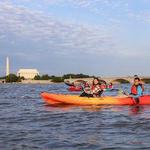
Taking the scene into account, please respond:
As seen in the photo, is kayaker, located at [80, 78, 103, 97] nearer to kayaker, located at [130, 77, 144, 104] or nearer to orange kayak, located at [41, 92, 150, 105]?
orange kayak, located at [41, 92, 150, 105]

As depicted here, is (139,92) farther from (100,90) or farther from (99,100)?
(99,100)

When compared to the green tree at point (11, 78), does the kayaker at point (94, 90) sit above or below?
below

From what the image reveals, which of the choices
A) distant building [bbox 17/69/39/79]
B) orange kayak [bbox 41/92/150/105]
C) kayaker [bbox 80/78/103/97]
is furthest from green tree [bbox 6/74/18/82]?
kayaker [bbox 80/78/103/97]

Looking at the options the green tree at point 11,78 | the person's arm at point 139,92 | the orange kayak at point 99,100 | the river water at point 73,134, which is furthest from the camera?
the green tree at point 11,78

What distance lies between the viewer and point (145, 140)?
1337cm

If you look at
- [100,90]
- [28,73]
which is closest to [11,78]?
[28,73]

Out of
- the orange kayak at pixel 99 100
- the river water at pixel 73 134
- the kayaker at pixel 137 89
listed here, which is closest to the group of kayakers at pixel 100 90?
the kayaker at pixel 137 89

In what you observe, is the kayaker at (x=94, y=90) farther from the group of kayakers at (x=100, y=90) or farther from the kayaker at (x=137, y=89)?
the kayaker at (x=137, y=89)

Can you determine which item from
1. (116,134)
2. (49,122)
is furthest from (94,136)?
(49,122)

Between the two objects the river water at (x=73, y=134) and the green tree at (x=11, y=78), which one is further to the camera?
the green tree at (x=11, y=78)

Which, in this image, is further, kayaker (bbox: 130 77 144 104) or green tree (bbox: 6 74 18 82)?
green tree (bbox: 6 74 18 82)

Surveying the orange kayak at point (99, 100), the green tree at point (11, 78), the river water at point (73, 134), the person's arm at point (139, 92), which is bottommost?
the river water at point (73, 134)

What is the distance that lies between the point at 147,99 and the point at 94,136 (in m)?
14.1

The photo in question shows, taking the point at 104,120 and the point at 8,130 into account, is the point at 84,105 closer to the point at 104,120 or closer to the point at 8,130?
the point at 104,120
